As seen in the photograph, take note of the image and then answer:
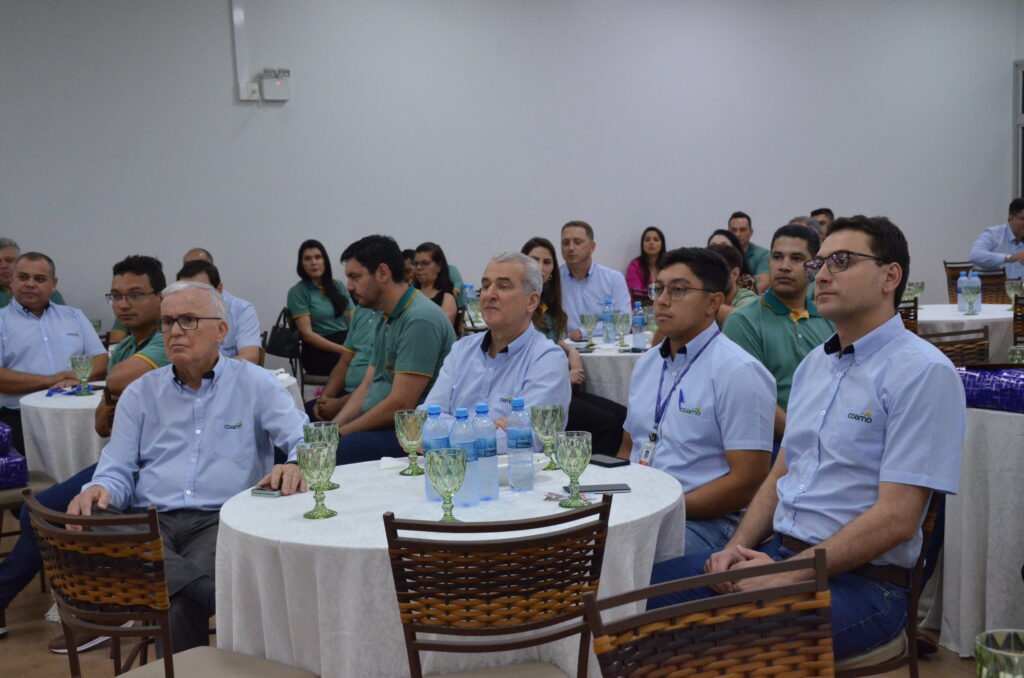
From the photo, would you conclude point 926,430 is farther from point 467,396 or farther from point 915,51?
point 915,51

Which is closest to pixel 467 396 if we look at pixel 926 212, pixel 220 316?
pixel 220 316

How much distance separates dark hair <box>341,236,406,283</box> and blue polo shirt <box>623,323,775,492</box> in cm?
181

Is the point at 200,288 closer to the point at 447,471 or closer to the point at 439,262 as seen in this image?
the point at 447,471

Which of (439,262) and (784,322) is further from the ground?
(439,262)

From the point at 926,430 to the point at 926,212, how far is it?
10.6m

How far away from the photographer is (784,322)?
3957 millimetres

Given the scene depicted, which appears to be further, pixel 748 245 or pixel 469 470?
pixel 748 245

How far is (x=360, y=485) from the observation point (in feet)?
9.33

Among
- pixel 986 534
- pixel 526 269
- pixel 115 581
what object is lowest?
pixel 986 534

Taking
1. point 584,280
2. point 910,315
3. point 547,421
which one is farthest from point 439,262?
point 547,421

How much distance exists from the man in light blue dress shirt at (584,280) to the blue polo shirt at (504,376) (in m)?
3.44

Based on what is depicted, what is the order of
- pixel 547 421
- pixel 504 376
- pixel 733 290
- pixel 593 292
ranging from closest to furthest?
pixel 547 421
pixel 504 376
pixel 733 290
pixel 593 292

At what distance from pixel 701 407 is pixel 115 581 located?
69.3 inches

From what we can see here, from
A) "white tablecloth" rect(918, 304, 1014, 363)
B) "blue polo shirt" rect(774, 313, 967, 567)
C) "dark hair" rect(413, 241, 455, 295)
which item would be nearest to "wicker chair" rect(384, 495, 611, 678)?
"blue polo shirt" rect(774, 313, 967, 567)
